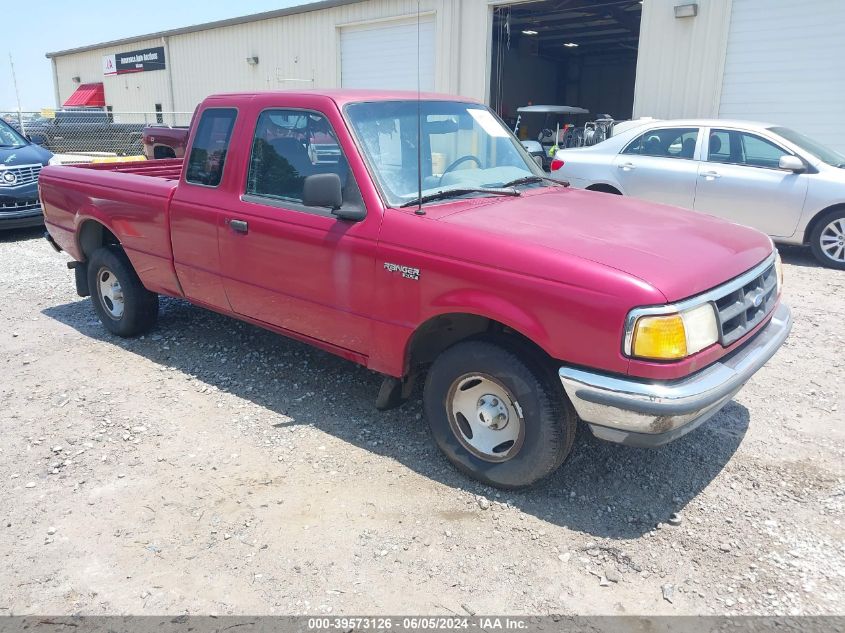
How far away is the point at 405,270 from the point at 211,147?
1.98 meters

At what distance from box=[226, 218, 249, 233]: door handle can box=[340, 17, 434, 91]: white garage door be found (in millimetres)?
12717

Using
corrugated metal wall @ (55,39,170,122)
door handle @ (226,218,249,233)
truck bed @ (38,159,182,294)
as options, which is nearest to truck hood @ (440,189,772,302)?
door handle @ (226,218,249,233)

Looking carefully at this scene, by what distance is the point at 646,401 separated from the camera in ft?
9.29

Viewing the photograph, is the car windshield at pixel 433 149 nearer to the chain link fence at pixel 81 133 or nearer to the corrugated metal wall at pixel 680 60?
the corrugated metal wall at pixel 680 60

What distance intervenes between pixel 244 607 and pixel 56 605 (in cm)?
78

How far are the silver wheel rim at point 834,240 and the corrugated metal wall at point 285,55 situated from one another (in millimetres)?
8916

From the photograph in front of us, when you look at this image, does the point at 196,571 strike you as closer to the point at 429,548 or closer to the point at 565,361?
the point at 429,548

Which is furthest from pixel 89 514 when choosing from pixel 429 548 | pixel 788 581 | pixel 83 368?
pixel 788 581

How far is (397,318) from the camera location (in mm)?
3586

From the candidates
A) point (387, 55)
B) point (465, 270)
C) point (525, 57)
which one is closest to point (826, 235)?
point (465, 270)

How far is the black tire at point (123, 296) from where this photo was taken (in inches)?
216

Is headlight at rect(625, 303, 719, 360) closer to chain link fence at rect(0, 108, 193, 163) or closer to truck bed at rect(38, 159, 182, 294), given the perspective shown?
truck bed at rect(38, 159, 182, 294)

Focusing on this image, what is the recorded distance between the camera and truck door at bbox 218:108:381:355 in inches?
147

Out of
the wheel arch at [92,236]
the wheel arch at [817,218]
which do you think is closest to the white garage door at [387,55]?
the wheel arch at [817,218]
